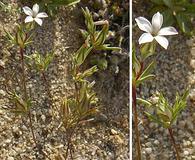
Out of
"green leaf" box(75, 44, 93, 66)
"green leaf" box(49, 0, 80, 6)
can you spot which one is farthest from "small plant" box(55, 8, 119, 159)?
"green leaf" box(49, 0, 80, 6)

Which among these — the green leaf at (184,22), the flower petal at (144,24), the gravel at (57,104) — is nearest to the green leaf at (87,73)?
the gravel at (57,104)

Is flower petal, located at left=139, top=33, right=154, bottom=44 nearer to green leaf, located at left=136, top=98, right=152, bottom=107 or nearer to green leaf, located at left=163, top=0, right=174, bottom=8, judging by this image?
green leaf, located at left=136, top=98, right=152, bottom=107

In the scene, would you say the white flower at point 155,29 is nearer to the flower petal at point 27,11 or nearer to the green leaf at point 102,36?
the green leaf at point 102,36

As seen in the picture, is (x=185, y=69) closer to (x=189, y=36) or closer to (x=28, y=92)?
(x=189, y=36)

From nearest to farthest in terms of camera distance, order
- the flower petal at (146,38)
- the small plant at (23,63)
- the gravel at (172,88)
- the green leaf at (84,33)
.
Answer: the flower petal at (146,38) → the small plant at (23,63) → the gravel at (172,88) → the green leaf at (84,33)

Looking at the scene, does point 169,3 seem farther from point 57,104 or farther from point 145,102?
point 57,104

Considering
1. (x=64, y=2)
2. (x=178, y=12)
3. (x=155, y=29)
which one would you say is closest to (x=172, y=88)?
(x=178, y=12)

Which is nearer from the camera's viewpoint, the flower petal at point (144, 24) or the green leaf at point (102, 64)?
the flower petal at point (144, 24)

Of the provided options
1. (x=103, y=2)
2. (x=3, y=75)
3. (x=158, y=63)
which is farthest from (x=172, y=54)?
(x=3, y=75)
